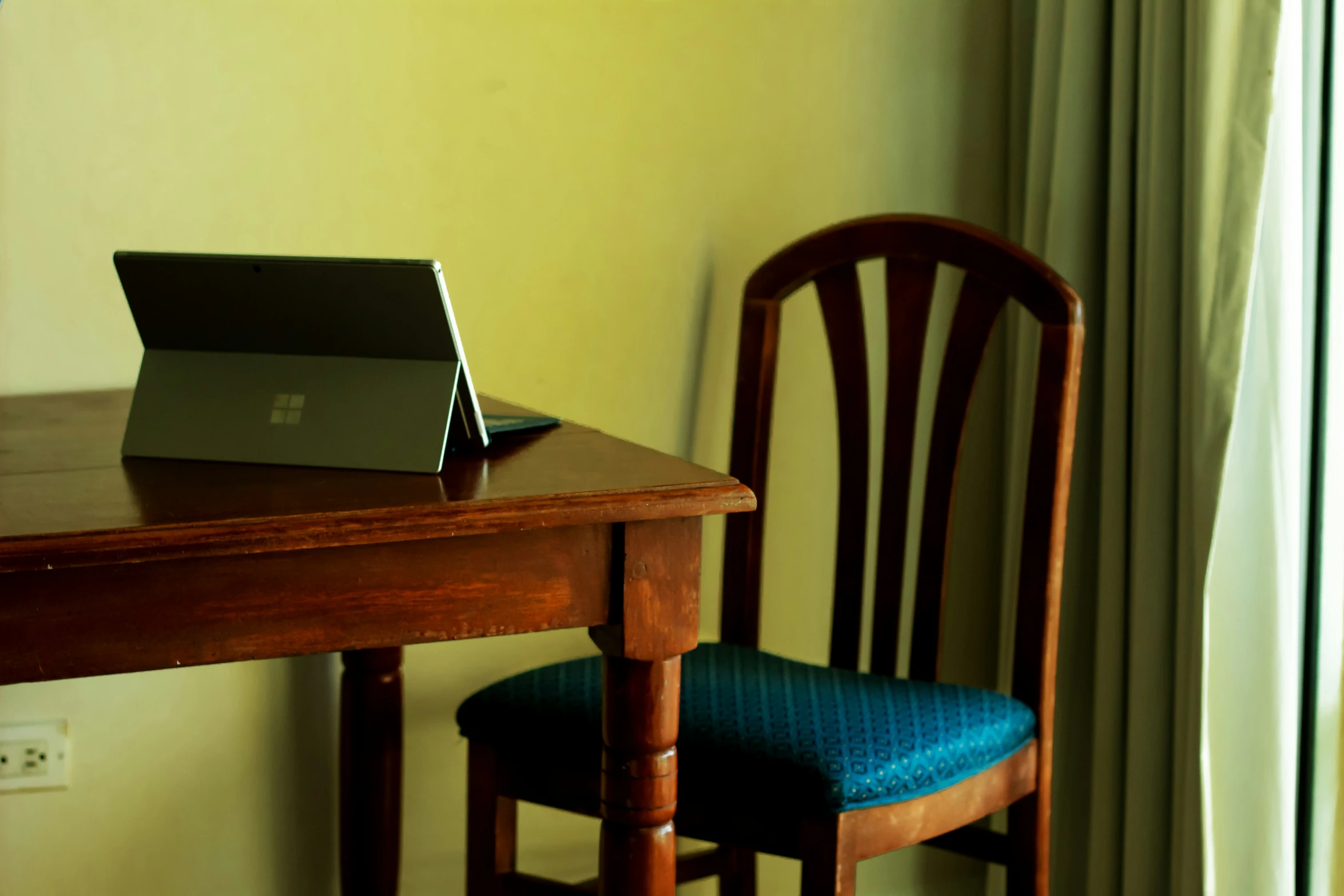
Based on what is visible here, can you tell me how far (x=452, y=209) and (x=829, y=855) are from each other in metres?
0.92

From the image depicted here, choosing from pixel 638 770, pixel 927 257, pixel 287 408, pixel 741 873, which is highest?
pixel 927 257

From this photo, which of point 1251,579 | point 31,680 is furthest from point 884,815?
point 31,680

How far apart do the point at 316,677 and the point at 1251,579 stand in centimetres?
114

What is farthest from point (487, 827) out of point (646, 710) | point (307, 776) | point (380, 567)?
point (380, 567)

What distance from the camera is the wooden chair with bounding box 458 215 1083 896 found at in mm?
1170

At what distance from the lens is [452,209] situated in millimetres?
1587

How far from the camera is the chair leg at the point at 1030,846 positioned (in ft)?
4.43

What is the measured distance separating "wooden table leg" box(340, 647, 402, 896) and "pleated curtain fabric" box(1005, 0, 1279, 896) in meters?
0.91

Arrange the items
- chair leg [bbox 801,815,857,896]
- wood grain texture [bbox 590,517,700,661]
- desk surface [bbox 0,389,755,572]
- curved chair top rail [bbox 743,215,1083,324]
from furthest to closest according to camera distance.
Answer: curved chair top rail [bbox 743,215,1083,324], chair leg [bbox 801,815,857,896], wood grain texture [bbox 590,517,700,661], desk surface [bbox 0,389,755,572]

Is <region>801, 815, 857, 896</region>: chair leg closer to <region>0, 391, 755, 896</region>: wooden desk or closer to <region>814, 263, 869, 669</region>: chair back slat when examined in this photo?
<region>0, 391, 755, 896</region>: wooden desk

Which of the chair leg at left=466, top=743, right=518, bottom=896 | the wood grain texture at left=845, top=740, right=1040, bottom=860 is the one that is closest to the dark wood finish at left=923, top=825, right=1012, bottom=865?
the wood grain texture at left=845, top=740, right=1040, bottom=860

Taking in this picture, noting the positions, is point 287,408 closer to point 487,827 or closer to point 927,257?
point 487,827

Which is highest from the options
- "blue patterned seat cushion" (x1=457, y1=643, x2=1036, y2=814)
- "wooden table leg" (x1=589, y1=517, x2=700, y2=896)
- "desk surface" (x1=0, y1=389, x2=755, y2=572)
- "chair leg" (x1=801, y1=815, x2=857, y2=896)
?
"desk surface" (x1=0, y1=389, x2=755, y2=572)

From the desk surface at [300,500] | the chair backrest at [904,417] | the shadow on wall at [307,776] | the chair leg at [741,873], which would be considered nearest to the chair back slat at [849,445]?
the chair backrest at [904,417]
